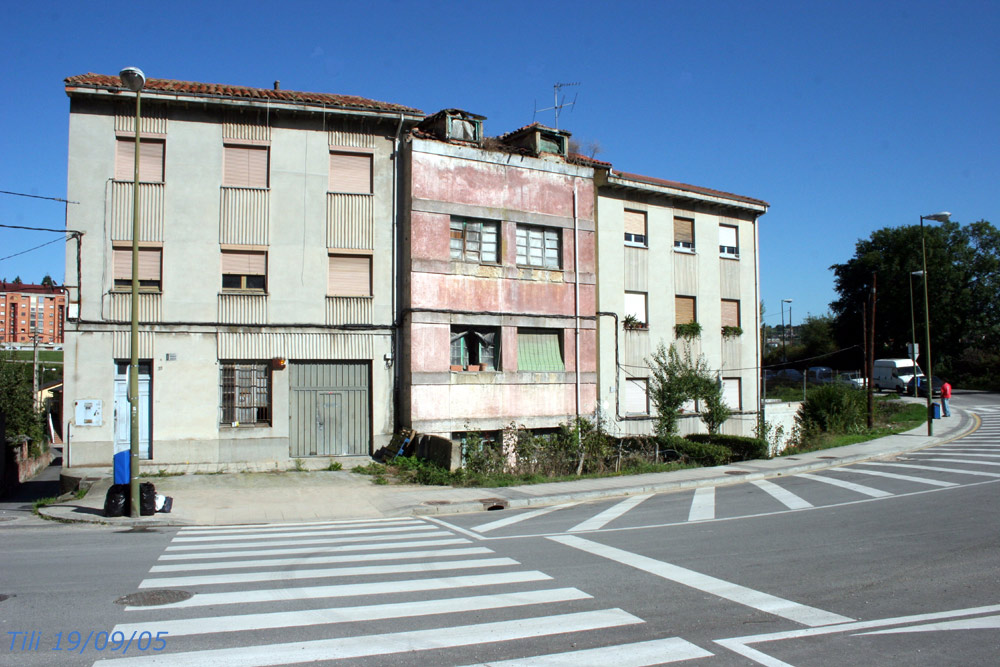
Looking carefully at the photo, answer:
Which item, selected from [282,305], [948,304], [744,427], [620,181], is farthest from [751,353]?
[948,304]

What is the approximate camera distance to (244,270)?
20.9 m

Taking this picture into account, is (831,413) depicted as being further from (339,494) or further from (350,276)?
(339,494)

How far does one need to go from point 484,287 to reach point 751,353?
1342 cm

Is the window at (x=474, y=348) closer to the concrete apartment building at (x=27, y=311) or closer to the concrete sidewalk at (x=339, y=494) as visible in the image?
the concrete sidewalk at (x=339, y=494)

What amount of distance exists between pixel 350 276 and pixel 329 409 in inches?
161

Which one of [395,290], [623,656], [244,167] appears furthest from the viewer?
[395,290]

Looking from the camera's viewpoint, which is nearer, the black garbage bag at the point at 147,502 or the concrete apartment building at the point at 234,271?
the black garbage bag at the point at 147,502

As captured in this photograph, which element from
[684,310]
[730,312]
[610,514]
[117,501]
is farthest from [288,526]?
[730,312]

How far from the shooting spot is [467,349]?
23.3 metres

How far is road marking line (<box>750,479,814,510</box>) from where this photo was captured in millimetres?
14086

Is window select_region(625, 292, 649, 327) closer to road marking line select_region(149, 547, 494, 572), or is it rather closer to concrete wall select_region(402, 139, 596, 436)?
concrete wall select_region(402, 139, 596, 436)

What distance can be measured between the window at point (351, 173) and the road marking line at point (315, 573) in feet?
49.8

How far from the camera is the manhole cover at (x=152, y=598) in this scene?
7.19m

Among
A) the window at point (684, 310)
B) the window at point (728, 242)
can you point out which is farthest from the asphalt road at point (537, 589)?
the window at point (728, 242)
